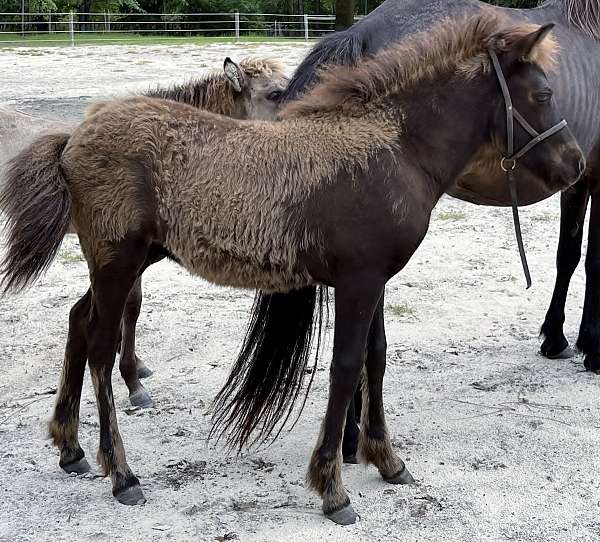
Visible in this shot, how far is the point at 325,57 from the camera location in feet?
13.8

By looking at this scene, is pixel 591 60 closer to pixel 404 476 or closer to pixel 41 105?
pixel 404 476

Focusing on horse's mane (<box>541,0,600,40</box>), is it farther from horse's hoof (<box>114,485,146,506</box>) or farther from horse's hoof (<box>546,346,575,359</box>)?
horse's hoof (<box>114,485,146,506</box>)

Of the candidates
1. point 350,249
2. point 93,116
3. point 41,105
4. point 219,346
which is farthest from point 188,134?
point 41,105

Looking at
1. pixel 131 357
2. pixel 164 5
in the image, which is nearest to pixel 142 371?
pixel 131 357

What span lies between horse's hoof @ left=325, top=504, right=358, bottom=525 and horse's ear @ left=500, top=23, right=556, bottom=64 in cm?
197

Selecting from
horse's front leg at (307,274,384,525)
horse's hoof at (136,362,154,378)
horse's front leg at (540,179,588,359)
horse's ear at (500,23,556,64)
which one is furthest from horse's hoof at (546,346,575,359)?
horse's hoof at (136,362,154,378)

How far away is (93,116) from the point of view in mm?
3443

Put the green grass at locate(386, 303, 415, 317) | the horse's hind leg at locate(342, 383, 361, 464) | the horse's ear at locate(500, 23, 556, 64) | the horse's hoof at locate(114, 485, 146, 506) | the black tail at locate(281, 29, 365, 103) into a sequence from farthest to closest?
the green grass at locate(386, 303, 415, 317), the black tail at locate(281, 29, 365, 103), the horse's hind leg at locate(342, 383, 361, 464), the horse's hoof at locate(114, 485, 146, 506), the horse's ear at locate(500, 23, 556, 64)

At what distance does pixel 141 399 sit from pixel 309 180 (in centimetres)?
190

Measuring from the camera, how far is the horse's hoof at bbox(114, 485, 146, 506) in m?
3.47

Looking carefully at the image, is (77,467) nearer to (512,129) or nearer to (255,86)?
(512,129)

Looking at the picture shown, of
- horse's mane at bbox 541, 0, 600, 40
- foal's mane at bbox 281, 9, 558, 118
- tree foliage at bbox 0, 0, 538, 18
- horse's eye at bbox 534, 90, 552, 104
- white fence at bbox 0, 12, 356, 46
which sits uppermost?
tree foliage at bbox 0, 0, 538, 18

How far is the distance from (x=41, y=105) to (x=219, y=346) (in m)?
8.10

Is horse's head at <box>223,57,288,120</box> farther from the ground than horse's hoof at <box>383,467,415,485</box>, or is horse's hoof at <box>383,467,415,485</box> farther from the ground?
horse's head at <box>223,57,288,120</box>
